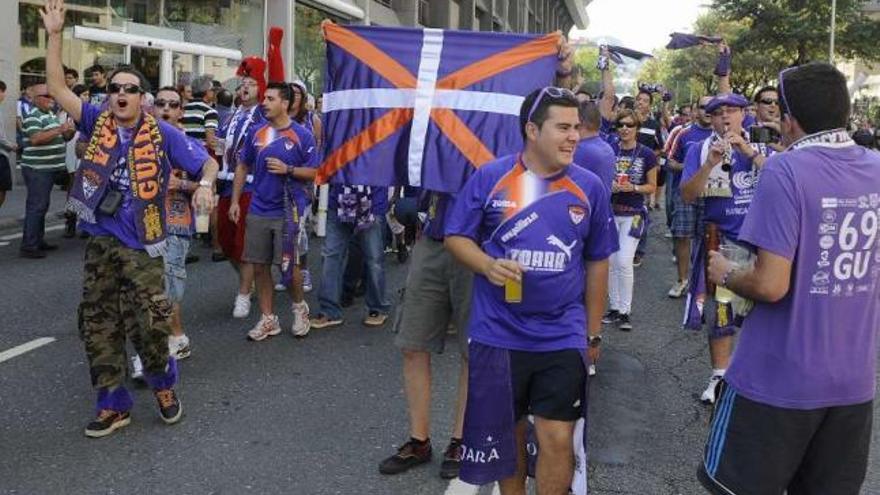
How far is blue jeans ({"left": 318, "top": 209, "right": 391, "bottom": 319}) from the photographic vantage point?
7.32m

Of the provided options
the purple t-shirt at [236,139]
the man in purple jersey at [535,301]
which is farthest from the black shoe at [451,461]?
the purple t-shirt at [236,139]

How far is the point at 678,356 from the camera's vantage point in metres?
6.91

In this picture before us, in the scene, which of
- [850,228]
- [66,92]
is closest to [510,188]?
[850,228]

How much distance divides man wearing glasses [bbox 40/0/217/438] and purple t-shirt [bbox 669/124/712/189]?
5.14m

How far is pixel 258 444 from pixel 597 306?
2.10m

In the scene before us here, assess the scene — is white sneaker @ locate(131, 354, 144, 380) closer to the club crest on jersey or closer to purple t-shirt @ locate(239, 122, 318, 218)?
purple t-shirt @ locate(239, 122, 318, 218)

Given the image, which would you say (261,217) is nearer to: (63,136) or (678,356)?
(678,356)

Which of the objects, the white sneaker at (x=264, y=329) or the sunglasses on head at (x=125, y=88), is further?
the white sneaker at (x=264, y=329)

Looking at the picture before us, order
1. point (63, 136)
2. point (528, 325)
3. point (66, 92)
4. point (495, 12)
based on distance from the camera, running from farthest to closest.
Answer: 1. point (495, 12)
2. point (63, 136)
3. point (66, 92)
4. point (528, 325)

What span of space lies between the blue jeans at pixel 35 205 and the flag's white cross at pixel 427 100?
651cm

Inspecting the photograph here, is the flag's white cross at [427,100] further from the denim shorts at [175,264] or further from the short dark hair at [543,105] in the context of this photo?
the denim shorts at [175,264]

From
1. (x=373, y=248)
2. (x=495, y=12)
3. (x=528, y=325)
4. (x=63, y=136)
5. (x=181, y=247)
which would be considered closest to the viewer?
(x=528, y=325)

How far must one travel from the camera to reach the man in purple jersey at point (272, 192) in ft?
22.2

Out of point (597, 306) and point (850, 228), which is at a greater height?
point (850, 228)
